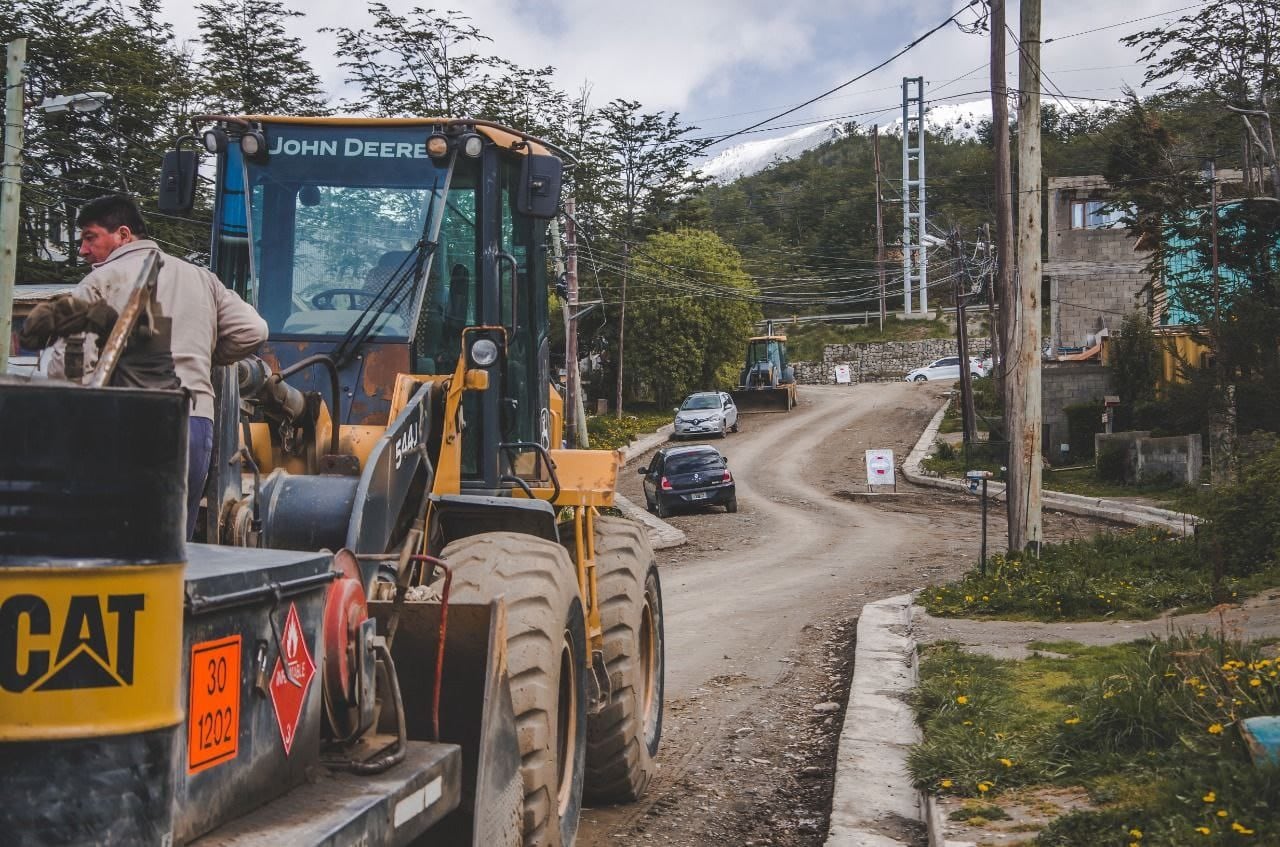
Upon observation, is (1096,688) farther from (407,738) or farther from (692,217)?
(692,217)

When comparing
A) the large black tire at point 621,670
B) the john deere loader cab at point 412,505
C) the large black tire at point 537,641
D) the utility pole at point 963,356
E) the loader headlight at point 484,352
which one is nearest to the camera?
the john deere loader cab at point 412,505

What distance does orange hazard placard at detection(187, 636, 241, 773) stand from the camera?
2980 millimetres

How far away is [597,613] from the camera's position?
7004 mm

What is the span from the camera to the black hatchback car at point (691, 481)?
1217 inches

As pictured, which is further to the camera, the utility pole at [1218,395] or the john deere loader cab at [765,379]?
the john deere loader cab at [765,379]

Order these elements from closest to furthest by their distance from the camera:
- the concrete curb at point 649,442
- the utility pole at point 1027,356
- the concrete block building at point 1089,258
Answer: the utility pole at point 1027,356 < the concrete curb at point 649,442 < the concrete block building at point 1089,258

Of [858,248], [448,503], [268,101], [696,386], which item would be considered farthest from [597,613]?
[858,248]

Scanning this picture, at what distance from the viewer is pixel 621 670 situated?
6.88m

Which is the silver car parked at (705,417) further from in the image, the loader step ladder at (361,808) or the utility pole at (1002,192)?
the loader step ladder at (361,808)

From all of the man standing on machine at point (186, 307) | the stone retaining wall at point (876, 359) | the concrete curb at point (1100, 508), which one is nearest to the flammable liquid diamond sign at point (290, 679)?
the man standing on machine at point (186, 307)

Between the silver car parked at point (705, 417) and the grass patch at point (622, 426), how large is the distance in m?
1.92

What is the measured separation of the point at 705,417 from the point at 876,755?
41.6 metres

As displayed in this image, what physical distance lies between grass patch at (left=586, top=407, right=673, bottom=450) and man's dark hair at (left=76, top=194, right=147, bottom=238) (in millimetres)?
40210

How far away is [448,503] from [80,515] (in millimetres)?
3232
